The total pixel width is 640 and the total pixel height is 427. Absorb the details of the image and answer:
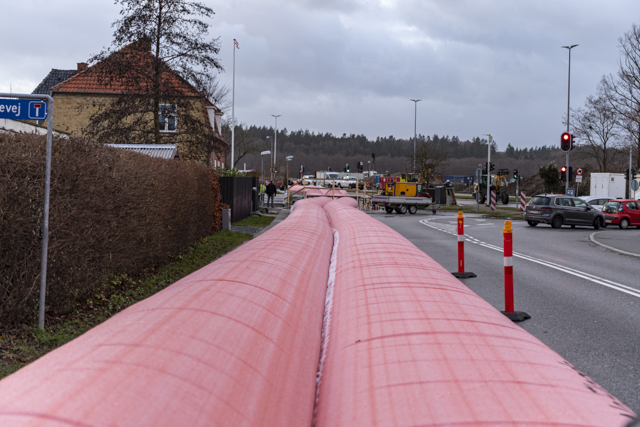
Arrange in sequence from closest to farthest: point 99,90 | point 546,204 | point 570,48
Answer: point 546,204 < point 99,90 < point 570,48

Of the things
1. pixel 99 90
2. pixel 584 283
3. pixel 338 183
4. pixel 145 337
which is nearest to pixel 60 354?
pixel 145 337

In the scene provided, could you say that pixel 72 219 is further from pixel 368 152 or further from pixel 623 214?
pixel 368 152

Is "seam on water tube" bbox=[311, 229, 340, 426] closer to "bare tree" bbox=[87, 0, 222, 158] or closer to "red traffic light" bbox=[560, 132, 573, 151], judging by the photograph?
"bare tree" bbox=[87, 0, 222, 158]

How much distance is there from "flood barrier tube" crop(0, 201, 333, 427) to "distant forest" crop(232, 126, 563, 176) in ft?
517

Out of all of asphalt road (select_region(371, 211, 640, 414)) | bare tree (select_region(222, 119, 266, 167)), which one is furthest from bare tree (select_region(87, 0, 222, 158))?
bare tree (select_region(222, 119, 266, 167))

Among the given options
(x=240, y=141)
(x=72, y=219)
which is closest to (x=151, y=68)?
(x=72, y=219)

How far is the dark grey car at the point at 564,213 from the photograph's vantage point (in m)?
25.2

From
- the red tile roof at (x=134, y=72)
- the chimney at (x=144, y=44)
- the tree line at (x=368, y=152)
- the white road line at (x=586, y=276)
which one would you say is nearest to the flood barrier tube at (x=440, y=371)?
the white road line at (x=586, y=276)

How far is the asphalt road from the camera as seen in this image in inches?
206

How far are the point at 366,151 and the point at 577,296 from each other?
18179 centimetres

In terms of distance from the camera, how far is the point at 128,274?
8.26m

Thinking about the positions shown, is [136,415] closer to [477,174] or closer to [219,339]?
[219,339]

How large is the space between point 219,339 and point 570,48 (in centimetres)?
4449

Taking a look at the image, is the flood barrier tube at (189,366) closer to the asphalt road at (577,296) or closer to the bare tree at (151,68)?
the asphalt road at (577,296)
